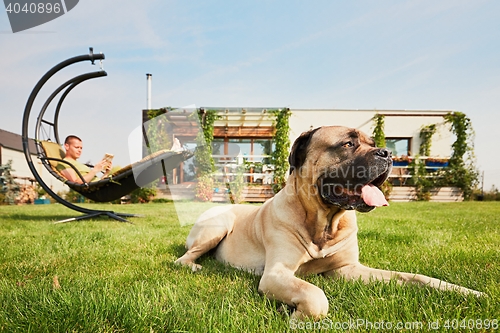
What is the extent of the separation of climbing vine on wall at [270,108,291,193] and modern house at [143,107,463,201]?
29 centimetres

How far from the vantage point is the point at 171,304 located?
1.65m

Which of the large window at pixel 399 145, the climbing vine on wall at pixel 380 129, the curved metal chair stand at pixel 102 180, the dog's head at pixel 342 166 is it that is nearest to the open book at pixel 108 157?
the curved metal chair stand at pixel 102 180

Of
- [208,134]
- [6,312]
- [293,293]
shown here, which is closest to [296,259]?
[293,293]

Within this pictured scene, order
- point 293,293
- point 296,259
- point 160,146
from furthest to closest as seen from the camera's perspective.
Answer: point 160,146 < point 296,259 < point 293,293

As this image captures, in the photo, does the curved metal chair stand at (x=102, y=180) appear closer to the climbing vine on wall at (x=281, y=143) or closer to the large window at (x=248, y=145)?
the climbing vine on wall at (x=281, y=143)

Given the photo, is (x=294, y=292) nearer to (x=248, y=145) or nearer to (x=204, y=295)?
(x=204, y=295)

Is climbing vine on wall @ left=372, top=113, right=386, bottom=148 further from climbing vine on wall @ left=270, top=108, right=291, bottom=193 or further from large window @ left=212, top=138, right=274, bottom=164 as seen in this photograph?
large window @ left=212, top=138, right=274, bottom=164

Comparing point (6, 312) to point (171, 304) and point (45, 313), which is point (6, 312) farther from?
point (171, 304)

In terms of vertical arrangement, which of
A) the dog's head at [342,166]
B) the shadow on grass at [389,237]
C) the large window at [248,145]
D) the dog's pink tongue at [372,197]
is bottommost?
→ the shadow on grass at [389,237]

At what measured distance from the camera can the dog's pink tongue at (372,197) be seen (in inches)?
78.6

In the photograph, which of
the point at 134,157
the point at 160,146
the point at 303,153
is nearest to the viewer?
the point at 303,153

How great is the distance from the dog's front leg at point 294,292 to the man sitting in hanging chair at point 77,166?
554cm

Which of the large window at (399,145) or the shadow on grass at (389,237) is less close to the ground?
the large window at (399,145)

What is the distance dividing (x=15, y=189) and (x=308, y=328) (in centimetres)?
1828
